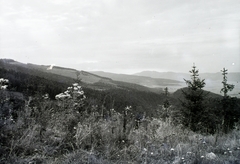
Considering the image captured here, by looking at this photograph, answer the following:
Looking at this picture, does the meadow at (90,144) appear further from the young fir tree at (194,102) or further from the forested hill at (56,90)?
the young fir tree at (194,102)

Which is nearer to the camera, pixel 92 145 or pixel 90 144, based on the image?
pixel 92 145

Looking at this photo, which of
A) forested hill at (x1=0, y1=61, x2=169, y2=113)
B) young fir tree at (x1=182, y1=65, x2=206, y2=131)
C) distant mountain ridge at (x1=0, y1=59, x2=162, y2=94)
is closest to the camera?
forested hill at (x1=0, y1=61, x2=169, y2=113)

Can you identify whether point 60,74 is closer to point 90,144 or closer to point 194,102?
point 194,102

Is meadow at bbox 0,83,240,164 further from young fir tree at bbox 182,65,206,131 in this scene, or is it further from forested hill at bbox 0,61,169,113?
young fir tree at bbox 182,65,206,131

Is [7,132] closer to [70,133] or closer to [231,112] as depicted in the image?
[70,133]

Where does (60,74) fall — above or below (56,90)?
above

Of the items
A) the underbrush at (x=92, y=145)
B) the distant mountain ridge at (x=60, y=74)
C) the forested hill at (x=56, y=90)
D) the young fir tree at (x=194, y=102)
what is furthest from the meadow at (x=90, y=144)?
the distant mountain ridge at (x=60, y=74)

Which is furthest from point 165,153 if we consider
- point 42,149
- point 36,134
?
point 36,134

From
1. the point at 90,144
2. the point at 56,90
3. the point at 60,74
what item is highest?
the point at 90,144

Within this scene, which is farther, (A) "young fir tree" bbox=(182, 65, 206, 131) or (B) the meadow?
(A) "young fir tree" bbox=(182, 65, 206, 131)

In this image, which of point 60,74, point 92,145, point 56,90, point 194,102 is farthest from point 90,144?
point 60,74

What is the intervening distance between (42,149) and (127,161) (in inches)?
60.0

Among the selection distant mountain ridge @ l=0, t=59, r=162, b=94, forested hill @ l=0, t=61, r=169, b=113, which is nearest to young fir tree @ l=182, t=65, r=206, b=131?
forested hill @ l=0, t=61, r=169, b=113

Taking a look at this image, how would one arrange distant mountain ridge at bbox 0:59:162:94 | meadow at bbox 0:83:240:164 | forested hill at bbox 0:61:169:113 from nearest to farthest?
meadow at bbox 0:83:240:164, forested hill at bbox 0:61:169:113, distant mountain ridge at bbox 0:59:162:94
